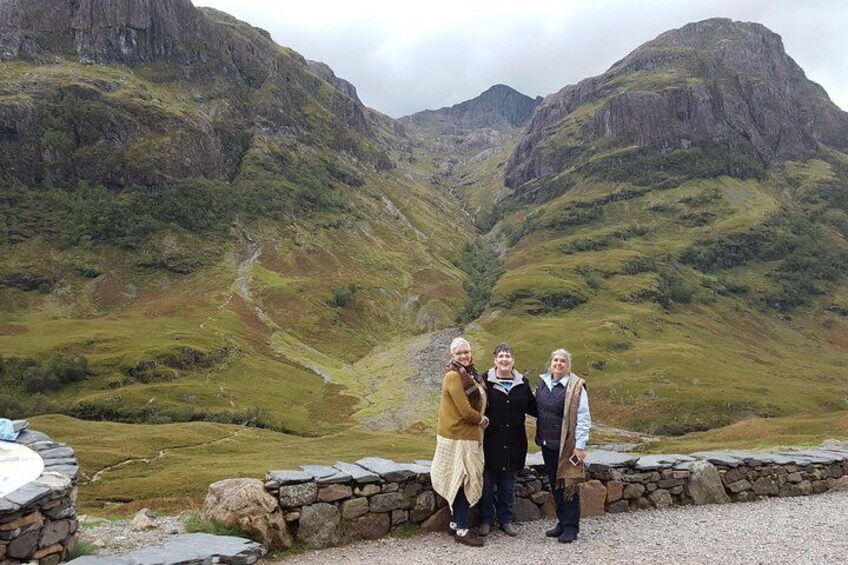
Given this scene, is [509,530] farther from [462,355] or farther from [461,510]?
[462,355]

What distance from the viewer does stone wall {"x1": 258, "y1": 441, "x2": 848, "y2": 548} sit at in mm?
14422

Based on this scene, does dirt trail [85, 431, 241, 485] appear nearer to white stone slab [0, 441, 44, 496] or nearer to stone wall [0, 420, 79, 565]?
white stone slab [0, 441, 44, 496]

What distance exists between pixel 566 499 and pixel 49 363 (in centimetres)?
11559

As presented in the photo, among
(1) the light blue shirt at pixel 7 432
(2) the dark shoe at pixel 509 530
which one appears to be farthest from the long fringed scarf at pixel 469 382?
(1) the light blue shirt at pixel 7 432

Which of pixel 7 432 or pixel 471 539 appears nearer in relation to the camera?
pixel 471 539

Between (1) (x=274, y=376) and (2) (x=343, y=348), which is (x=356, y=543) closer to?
(1) (x=274, y=376)

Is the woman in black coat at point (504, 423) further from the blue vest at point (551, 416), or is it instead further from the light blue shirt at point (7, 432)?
the light blue shirt at point (7, 432)

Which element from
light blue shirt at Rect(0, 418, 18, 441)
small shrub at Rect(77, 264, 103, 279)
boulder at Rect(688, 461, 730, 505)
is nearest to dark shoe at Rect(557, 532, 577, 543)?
boulder at Rect(688, 461, 730, 505)

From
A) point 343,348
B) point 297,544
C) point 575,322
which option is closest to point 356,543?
point 297,544

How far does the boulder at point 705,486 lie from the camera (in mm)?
18953

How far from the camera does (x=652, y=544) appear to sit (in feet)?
48.1

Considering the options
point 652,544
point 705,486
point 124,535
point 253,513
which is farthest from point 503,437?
point 124,535

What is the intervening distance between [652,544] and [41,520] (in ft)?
45.6

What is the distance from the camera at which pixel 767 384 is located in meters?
122
